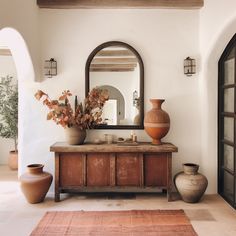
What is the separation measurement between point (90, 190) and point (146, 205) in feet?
3.15

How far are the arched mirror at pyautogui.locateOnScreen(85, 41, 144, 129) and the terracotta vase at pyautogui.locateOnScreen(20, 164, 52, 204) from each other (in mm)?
1218

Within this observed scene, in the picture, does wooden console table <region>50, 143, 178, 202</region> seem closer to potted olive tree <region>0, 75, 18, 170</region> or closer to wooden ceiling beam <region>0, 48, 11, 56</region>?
potted olive tree <region>0, 75, 18, 170</region>

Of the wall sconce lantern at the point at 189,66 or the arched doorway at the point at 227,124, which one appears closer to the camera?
the arched doorway at the point at 227,124

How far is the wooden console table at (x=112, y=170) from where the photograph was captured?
4051mm

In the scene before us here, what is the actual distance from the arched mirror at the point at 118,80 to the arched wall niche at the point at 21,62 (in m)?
0.87

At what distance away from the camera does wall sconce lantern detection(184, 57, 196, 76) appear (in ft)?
14.4

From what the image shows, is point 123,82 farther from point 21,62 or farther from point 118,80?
point 21,62

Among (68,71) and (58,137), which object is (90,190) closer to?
(58,137)

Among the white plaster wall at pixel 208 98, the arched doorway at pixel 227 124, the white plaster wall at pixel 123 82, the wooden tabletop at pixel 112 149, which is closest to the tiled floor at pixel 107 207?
the arched doorway at pixel 227 124

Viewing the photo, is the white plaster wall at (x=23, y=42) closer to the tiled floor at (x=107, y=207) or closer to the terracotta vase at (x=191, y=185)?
the tiled floor at (x=107, y=207)

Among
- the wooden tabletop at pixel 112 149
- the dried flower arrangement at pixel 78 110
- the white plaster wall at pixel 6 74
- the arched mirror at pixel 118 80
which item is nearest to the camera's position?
the wooden tabletop at pixel 112 149

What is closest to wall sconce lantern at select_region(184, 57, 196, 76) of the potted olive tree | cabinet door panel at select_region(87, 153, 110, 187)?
cabinet door panel at select_region(87, 153, 110, 187)

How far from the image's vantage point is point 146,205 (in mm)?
3938

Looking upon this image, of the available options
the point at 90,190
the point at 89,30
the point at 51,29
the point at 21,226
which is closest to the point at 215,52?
the point at 89,30
